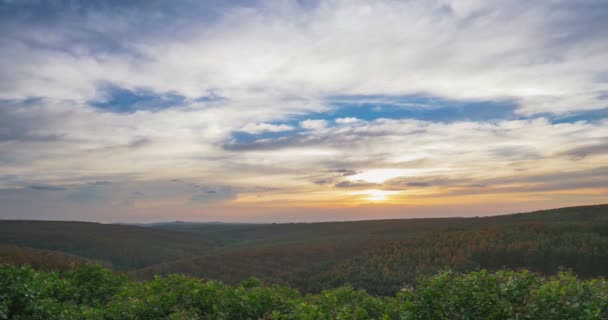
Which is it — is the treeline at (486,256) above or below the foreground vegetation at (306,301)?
below

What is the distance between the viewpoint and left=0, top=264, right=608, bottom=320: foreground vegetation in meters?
7.82

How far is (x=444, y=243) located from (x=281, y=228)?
103 meters

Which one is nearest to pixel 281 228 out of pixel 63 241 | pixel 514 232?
pixel 63 241

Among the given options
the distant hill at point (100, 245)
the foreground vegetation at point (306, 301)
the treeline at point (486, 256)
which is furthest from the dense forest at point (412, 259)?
the foreground vegetation at point (306, 301)

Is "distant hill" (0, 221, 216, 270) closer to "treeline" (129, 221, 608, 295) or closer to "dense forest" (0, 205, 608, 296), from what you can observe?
"dense forest" (0, 205, 608, 296)

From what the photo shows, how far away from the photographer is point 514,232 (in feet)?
114

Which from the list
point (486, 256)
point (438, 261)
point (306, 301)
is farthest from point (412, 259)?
point (306, 301)

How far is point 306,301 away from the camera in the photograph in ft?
39.1

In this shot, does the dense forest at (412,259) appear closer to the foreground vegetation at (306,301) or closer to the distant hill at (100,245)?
the distant hill at (100,245)

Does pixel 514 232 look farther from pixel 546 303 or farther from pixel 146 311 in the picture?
pixel 146 311

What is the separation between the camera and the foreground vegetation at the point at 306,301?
25.6 feet

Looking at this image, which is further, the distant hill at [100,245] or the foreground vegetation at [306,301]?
the distant hill at [100,245]

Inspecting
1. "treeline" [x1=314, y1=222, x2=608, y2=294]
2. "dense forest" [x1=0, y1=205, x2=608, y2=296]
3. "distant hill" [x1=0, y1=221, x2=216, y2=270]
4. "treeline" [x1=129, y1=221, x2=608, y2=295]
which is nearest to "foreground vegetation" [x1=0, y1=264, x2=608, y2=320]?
"dense forest" [x1=0, y1=205, x2=608, y2=296]

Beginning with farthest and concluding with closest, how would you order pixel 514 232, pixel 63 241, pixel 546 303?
pixel 63 241, pixel 514 232, pixel 546 303
